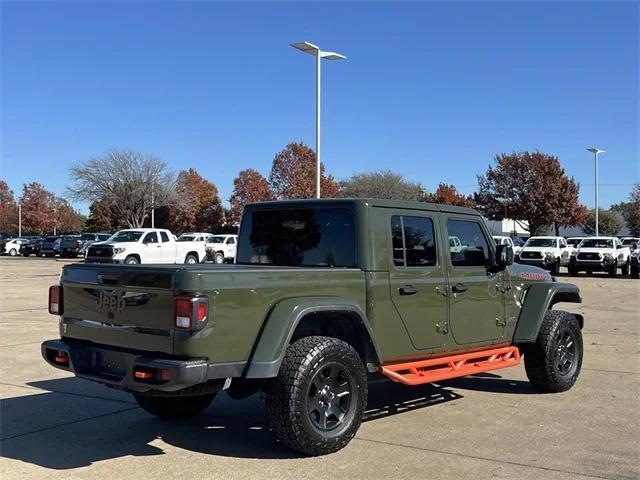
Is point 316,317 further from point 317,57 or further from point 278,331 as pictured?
point 317,57

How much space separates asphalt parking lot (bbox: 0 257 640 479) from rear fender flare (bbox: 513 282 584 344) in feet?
2.20

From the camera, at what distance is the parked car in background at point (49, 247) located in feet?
156

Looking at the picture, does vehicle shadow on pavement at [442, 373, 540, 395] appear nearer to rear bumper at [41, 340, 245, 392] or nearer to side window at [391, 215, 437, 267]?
side window at [391, 215, 437, 267]

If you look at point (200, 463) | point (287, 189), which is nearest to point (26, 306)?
point (200, 463)

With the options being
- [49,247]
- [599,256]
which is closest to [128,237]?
[599,256]

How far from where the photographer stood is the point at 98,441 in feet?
17.7

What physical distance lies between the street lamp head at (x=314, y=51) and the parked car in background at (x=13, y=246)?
37016 mm

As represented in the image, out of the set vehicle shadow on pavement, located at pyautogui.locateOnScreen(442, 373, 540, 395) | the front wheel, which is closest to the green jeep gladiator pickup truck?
vehicle shadow on pavement, located at pyautogui.locateOnScreen(442, 373, 540, 395)

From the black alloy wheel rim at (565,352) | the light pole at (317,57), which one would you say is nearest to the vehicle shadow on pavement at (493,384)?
the black alloy wheel rim at (565,352)

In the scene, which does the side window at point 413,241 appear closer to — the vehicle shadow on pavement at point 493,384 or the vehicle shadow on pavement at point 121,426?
the vehicle shadow on pavement at point 121,426

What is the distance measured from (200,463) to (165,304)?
1232mm

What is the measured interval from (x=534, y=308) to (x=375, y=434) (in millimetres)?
2451

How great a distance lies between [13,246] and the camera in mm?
52219

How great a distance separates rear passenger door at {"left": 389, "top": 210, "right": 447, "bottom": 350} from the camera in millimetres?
5652
